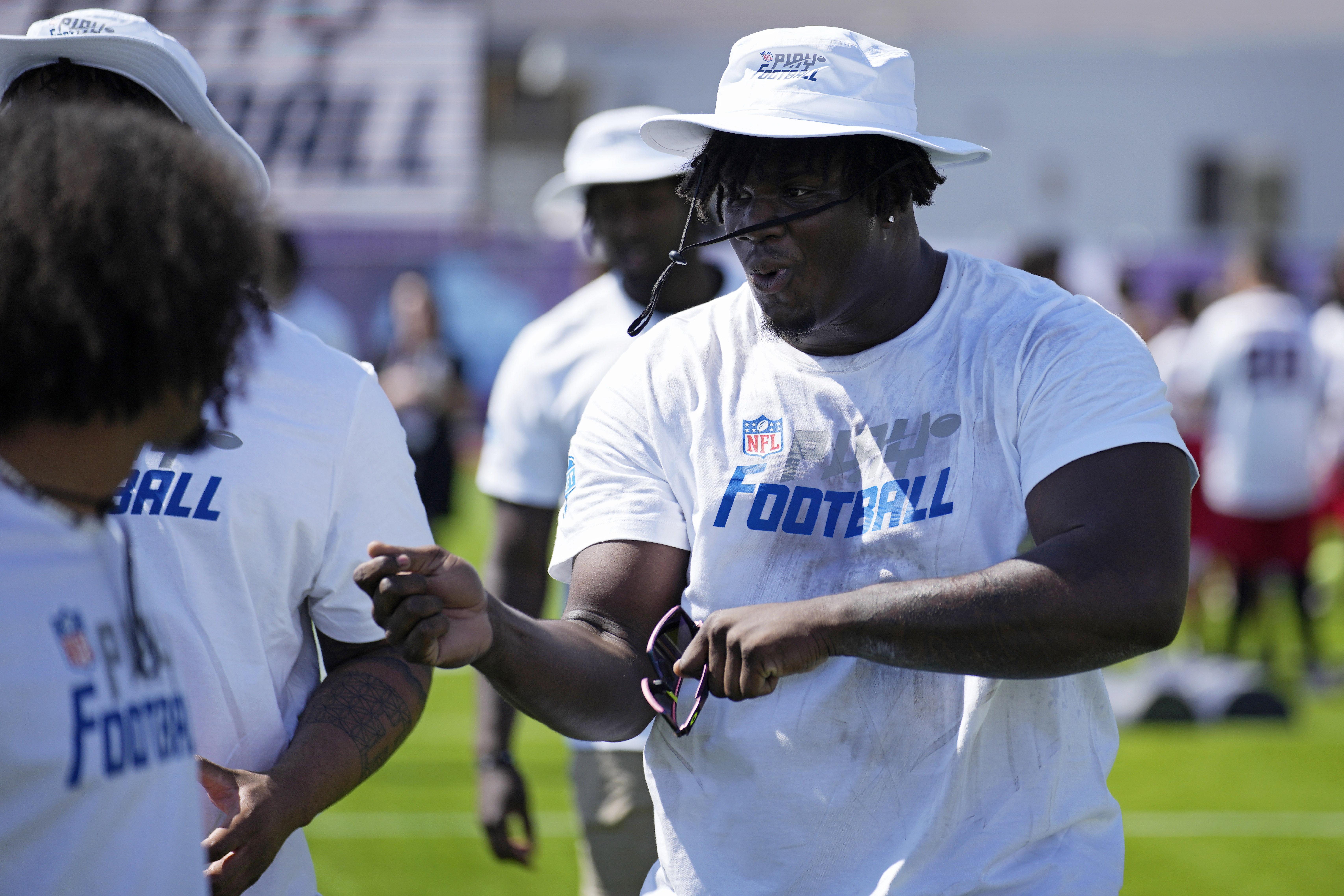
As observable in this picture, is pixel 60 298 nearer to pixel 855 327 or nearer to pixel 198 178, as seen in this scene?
pixel 198 178

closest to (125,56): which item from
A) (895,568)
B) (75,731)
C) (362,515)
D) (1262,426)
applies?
(362,515)

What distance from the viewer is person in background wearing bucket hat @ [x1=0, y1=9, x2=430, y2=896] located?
2.13 metres

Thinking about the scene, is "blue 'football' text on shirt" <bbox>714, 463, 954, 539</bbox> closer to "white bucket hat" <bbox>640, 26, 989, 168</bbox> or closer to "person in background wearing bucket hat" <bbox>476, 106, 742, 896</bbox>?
"white bucket hat" <bbox>640, 26, 989, 168</bbox>

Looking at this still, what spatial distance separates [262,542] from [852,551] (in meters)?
0.88

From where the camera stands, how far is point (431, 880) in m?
5.69

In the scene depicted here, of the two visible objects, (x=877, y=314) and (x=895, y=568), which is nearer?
(x=895, y=568)

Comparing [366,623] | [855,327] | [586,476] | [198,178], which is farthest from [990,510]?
[198,178]

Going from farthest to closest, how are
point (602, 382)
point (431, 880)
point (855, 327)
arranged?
point (431, 880)
point (602, 382)
point (855, 327)

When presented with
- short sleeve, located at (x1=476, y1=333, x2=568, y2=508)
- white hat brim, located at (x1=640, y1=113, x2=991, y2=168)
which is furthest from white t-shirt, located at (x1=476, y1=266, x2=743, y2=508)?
white hat brim, located at (x1=640, y1=113, x2=991, y2=168)

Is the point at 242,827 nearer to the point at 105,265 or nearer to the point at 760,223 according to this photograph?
the point at 105,265

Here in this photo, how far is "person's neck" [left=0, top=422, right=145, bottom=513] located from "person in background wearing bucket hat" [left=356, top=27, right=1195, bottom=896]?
460 millimetres

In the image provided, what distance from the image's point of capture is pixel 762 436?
88.2 inches

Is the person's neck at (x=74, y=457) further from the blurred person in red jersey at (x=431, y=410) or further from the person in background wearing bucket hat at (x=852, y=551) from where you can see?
the blurred person in red jersey at (x=431, y=410)

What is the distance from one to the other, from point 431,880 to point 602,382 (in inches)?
149
